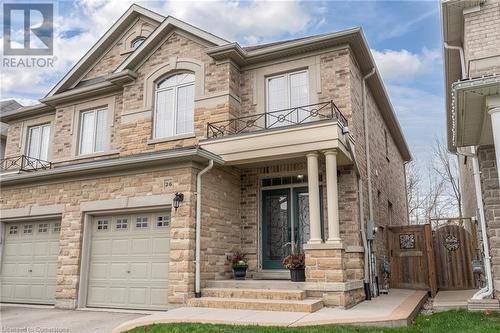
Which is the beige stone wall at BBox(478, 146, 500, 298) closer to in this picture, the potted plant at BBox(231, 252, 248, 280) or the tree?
the potted plant at BBox(231, 252, 248, 280)

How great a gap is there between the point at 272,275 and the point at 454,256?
5746mm

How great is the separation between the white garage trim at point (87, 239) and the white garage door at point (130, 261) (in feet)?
0.27

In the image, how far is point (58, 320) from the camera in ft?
26.8

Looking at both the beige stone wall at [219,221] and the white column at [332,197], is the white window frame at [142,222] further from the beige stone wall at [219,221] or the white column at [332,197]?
the white column at [332,197]

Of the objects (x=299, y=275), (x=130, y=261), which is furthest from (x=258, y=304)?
(x=130, y=261)

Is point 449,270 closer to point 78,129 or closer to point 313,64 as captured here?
point 313,64

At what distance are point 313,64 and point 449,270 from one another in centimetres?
710

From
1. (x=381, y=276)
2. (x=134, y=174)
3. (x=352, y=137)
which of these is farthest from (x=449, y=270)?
(x=134, y=174)

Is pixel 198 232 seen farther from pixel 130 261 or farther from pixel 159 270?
pixel 130 261

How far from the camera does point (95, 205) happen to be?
32.5 feet

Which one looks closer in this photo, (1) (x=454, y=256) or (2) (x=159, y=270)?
(2) (x=159, y=270)

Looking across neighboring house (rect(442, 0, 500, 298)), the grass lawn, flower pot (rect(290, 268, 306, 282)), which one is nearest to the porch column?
flower pot (rect(290, 268, 306, 282))

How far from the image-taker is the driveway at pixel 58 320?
7.30m

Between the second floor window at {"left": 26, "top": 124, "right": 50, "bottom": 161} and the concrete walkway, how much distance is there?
9298 mm
